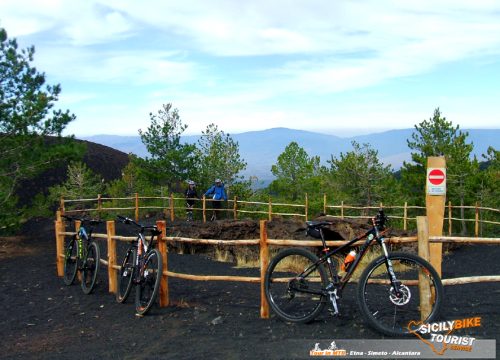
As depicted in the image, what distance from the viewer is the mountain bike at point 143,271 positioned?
20.9 feet

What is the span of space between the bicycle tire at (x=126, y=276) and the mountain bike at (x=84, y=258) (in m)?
0.88

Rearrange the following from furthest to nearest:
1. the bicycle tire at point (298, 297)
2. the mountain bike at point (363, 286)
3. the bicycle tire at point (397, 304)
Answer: the bicycle tire at point (298, 297) < the mountain bike at point (363, 286) < the bicycle tire at point (397, 304)

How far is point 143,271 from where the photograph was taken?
6621 mm

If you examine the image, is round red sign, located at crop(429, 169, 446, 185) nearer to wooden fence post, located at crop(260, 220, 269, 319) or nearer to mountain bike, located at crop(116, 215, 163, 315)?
wooden fence post, located at crop(260, 220, 269, 319)

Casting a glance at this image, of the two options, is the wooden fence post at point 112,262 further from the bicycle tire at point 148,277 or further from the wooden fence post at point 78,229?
the bicycle tire at point 148,277

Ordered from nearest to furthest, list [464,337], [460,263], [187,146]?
[464,337] < [460,263] < [187,146]

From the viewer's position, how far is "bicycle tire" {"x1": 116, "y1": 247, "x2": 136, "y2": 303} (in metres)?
7.06

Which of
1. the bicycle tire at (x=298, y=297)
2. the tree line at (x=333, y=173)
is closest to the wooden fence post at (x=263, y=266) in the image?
the bicycle tire at (x=298, y=297)

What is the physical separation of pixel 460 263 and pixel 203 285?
8.35 metres

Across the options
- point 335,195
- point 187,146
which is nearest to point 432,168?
point 187,146

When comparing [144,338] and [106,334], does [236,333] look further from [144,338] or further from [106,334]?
[106,334]

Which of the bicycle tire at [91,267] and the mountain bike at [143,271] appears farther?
the bicycle tire at [91,267]

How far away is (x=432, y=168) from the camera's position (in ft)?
18.3

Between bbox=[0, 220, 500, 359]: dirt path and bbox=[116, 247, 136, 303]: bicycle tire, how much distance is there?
0.49 ft
